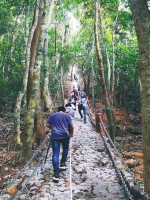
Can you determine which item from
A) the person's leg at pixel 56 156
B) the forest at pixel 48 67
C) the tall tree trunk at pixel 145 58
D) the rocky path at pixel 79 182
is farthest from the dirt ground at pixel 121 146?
the tall tree trunk at pixel 145 58

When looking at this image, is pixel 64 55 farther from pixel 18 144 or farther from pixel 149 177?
pixel 149 177

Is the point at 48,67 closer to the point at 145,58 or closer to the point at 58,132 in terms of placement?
the point at 58,132

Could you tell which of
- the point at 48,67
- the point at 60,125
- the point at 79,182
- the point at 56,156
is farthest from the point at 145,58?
the point at 48,67

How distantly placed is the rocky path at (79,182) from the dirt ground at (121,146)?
1.34 meters

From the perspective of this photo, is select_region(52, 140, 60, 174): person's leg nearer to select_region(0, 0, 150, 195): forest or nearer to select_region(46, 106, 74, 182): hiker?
select_region(46, 106, 74, 182): hiker

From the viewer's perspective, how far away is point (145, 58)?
379 cm

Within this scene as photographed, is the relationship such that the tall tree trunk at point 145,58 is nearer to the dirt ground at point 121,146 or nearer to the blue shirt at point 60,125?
the blue shirt at point 60,125

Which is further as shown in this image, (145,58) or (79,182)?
(79,182)

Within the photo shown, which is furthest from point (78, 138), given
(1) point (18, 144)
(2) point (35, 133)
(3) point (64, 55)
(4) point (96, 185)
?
(3) point (64, 55)

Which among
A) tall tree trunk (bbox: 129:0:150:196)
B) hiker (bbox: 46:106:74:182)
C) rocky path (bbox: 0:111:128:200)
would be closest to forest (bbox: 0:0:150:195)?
tall tree trunk (bbox: 129:0:150:196)

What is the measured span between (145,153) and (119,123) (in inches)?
574

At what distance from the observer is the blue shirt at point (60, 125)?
20.0 ft

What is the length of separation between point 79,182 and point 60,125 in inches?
59.2

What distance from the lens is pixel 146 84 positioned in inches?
150
